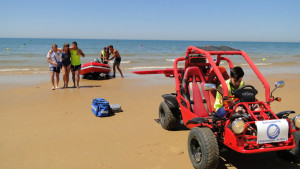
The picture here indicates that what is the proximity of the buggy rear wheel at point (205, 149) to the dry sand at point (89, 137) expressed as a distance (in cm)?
34

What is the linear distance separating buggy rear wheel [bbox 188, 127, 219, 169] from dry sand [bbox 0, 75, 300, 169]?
13.2 inches

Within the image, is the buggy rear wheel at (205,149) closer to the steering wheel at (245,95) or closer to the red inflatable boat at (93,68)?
the steering wheel at (245,95)

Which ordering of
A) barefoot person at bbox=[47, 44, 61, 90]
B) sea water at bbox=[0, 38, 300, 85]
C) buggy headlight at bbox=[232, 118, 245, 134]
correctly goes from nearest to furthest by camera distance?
buggy headlight at bbox=[232, 118, 245, 134] → barefoot person at bbox=[47, 44, 61, 90] → sea water at bbox=[0, 38, 300, 85]

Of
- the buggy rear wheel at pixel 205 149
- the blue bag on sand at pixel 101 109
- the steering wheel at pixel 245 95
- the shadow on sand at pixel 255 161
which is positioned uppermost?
the steering wheel at pixel 245 95

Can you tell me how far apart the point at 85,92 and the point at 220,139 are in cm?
599

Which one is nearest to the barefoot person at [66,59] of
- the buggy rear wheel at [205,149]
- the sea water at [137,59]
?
the sea water at [137,59]

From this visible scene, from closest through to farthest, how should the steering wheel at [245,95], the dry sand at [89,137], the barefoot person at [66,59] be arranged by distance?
1. the steering wheel at [245,95]
2. the dry sand at [89,137]
3. the barefoot person at [66,59]

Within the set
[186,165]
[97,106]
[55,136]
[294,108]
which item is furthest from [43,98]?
[294,108]

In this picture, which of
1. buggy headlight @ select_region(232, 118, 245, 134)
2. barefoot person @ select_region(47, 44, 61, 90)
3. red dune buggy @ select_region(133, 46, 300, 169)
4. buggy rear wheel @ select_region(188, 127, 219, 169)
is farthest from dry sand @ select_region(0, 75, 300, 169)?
barefoot person @ select_region(47, 44, 61, 90)

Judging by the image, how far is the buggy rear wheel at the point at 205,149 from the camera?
10.8ft

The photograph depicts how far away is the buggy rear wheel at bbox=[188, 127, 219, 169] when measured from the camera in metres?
3.29

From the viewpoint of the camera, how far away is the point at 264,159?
4.00 m

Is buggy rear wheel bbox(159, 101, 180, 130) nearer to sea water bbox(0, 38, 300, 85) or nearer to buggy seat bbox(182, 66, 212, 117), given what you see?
buggy seat bbox(182, 66, 212, 117)

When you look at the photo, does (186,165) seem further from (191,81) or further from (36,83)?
(36,83)
